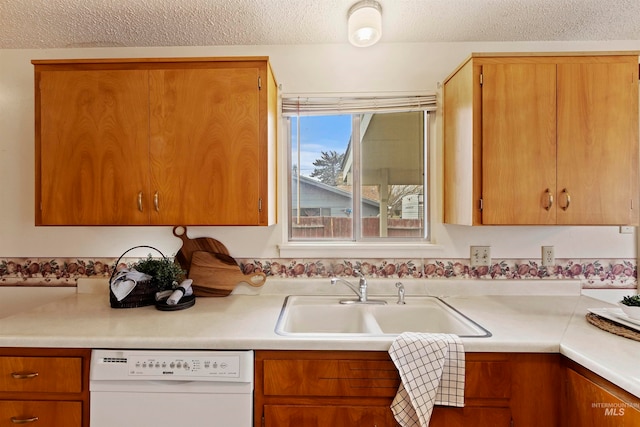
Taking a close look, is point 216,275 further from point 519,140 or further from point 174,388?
point 519,140

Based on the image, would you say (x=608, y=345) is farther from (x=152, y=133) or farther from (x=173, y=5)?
(x=173, y=5)

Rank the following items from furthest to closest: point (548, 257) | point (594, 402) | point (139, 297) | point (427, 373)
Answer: point (548, 257) → point (139, 297) → point (427, 373) → point (594, 402)

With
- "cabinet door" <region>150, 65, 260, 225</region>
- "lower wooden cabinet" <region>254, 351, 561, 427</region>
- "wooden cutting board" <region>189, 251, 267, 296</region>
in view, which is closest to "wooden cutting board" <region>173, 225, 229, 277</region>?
"wooden cutting board" <region>189, 251, 267, 296</region>

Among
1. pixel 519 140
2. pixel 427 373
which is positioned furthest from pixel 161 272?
pixel 519 140

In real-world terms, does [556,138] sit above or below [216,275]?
above

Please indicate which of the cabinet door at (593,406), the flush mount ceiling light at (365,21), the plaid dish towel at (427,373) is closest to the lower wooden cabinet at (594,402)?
the cabinet door at (593,406)

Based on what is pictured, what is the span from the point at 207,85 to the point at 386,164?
1.09m

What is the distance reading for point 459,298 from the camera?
5.88 ft

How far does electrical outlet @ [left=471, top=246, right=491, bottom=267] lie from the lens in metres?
1.86

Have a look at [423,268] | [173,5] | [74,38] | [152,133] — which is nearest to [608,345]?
[423,268]

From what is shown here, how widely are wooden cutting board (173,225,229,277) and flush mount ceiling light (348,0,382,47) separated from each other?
4.35 feet

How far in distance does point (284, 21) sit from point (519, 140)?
1.31 meters

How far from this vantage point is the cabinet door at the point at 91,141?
1550 mm

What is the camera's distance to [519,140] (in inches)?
59.2
